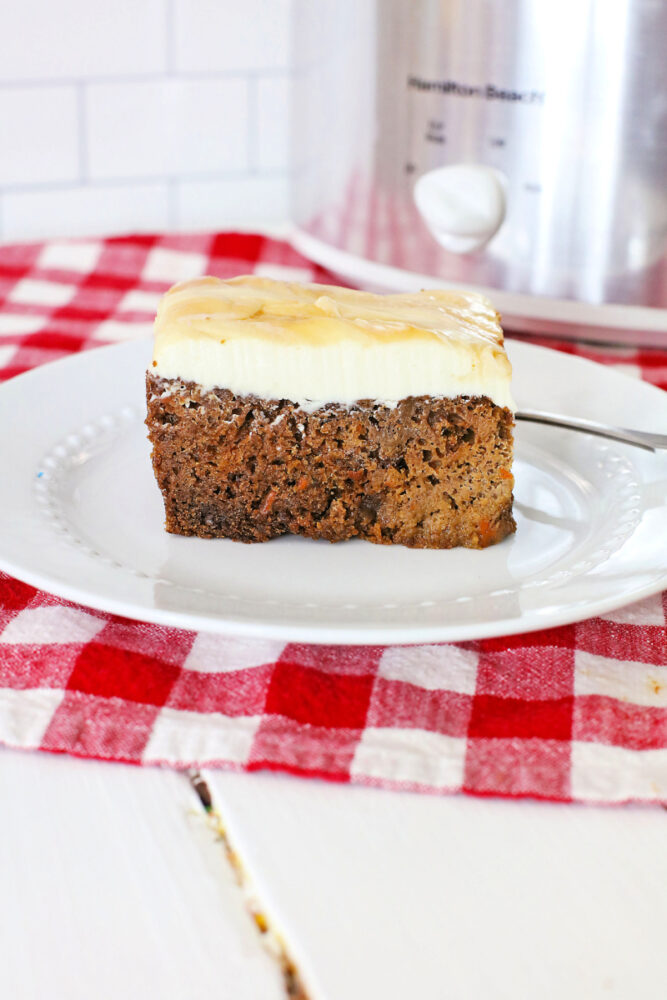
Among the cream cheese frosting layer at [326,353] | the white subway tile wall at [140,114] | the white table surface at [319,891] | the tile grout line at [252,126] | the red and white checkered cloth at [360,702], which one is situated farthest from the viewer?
the tile grout line at [252,126]

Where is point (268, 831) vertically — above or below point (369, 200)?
below

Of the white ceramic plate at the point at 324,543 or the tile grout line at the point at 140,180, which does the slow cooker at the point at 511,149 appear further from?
the tile grout line at the point at 140,180

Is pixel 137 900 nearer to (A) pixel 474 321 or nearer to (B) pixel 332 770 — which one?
(B) pixel 332 770

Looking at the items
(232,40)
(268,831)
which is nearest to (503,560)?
(268,831)

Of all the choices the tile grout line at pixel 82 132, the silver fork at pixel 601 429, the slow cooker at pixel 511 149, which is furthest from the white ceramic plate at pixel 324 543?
the tile grout line at pixel 82 132

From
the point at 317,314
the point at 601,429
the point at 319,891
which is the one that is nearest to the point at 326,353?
the point at 317,314

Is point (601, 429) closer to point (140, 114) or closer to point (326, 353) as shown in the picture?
point (326, 353)

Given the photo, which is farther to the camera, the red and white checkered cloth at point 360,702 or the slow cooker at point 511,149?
the slow cooker at point 511,149

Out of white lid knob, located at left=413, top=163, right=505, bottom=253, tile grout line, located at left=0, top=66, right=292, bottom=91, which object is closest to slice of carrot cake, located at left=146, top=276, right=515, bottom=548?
white lid knob, located at left=413, top=163, right=505, bottom=253
